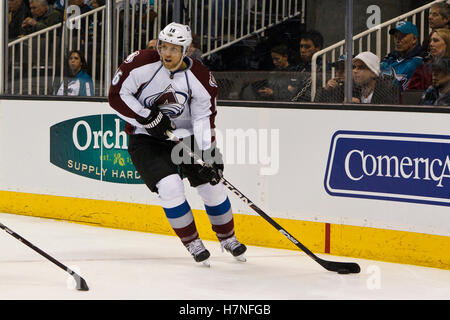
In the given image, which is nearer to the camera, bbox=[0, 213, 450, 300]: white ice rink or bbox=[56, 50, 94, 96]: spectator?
bbox=[0, 213, 450, 300]: white ice rink

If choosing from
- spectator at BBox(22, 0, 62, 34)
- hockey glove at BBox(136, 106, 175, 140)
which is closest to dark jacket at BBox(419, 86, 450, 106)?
hockey glove at BBox(136, 106, 175, 140)

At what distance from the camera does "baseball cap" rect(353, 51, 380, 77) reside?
5.35 metres

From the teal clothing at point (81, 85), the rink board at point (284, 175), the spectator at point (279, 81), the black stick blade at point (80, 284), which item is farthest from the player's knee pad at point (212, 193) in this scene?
the teal clothing at point (81, 85)

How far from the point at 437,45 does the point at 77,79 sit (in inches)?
103

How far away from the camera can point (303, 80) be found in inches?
222

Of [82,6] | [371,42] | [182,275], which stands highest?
[82,6]

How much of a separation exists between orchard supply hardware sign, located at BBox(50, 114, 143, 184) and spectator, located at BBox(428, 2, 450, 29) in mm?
2177

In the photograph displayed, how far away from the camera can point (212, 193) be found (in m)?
5.21

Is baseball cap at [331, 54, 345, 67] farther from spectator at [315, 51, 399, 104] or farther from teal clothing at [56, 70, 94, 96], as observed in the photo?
teal clothing at [56, 70, 94, 96]

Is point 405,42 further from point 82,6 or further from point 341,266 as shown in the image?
point 82,6

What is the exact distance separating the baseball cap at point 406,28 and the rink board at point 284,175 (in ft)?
1.39

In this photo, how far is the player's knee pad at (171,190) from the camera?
498 centimetres

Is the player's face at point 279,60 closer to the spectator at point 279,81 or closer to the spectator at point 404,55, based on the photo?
the spectator at point 279,81

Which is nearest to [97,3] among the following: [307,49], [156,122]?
[307,49]
